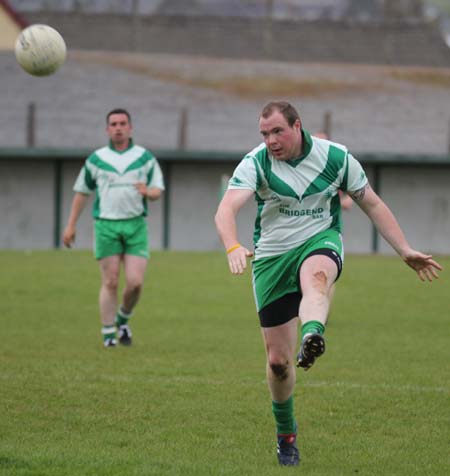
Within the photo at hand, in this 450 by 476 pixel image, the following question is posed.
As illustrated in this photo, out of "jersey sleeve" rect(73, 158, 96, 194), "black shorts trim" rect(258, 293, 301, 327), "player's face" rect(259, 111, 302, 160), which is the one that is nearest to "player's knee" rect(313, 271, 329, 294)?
"black shorts trim" rect(258, 293, 301, 327)

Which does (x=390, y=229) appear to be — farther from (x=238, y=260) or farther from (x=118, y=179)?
(x=118, y=179)

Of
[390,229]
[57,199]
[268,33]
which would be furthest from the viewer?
[268,33]

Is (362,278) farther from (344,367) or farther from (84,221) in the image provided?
(84,221)

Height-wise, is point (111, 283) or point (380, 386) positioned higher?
point (111, 283)

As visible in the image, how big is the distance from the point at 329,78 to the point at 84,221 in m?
15.1

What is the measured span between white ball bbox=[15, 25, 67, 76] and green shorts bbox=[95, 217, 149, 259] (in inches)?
105

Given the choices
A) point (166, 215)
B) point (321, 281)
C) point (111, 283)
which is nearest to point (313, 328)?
point (321, 281)

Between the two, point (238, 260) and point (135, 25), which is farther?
point (135, 25)

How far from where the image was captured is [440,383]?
989 cm

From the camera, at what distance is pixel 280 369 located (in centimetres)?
686

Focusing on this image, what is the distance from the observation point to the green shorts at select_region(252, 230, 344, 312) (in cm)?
690

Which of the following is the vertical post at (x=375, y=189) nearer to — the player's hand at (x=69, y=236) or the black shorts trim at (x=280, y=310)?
the player's hand at (x=69, y=236)

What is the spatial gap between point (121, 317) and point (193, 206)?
22.9 metres

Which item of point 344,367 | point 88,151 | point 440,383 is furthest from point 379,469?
point 88,151
